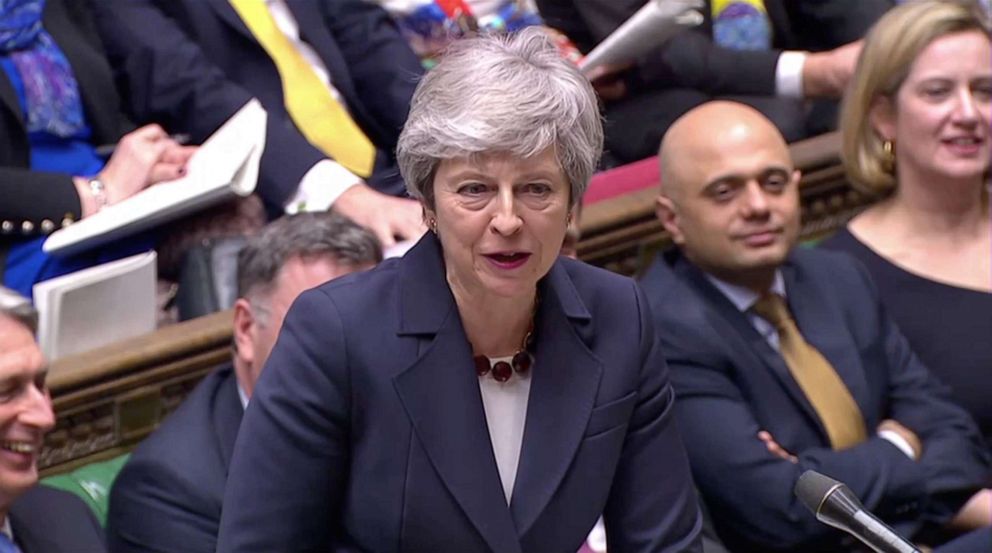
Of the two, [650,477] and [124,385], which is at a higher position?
[650,477]

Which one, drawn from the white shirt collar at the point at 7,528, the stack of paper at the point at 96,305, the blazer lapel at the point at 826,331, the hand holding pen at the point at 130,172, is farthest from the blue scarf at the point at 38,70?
the blazer lapel at the point at 826,331

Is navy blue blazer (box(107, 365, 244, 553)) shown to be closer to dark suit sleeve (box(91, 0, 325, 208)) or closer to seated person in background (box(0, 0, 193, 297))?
seated person in background (box(0, 0, 193, 297))

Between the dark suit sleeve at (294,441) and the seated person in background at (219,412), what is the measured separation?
56 centimetres

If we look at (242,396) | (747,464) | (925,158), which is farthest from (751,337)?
(242,396)

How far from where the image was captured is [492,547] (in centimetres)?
155

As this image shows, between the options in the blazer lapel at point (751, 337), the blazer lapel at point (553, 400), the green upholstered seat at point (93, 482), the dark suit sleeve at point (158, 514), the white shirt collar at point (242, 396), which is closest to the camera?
the blazer lapel at point (553, 400)

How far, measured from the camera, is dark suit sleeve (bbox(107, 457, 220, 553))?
6.78ft

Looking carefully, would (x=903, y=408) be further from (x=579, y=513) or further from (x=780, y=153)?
(x=579, y=513)

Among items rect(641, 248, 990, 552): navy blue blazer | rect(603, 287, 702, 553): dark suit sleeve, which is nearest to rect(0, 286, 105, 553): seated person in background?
rect(603, 287, 702, 553): dark suit sleeve

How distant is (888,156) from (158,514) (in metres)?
1.42

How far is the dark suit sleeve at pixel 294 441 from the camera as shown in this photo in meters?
1.51

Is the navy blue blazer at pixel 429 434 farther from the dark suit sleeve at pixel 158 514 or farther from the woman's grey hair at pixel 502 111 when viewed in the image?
the dark suit sleeve at pixel 158 514

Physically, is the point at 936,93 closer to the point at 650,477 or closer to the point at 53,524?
the point at 650,477

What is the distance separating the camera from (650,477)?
5.37 feet
